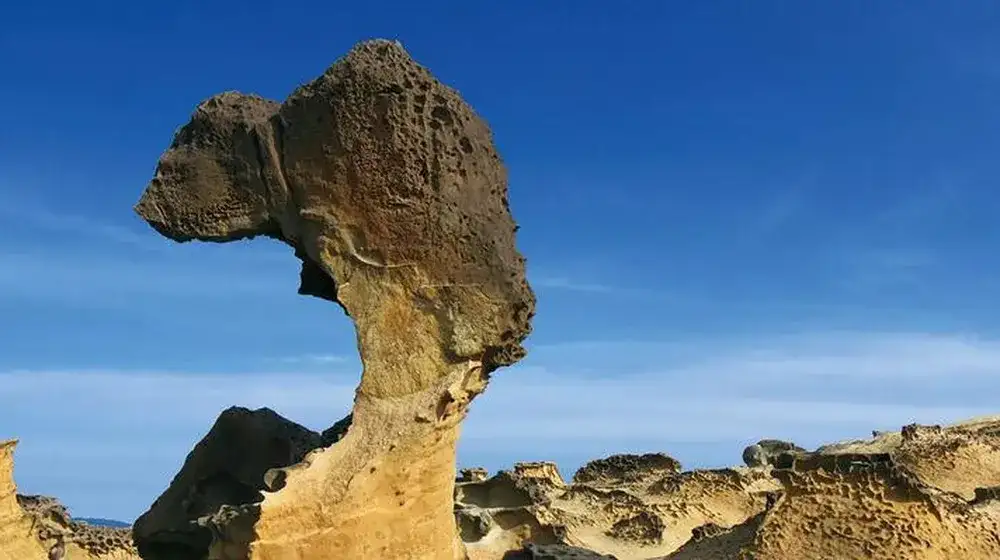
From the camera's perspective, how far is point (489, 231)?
252 inches

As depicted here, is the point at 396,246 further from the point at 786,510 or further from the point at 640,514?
the point at 640,514

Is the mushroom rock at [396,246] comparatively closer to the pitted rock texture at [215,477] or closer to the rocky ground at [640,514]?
the rocky ground at [640,514]

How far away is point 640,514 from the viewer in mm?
16016

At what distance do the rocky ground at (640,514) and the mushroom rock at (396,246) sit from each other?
2.28 feet

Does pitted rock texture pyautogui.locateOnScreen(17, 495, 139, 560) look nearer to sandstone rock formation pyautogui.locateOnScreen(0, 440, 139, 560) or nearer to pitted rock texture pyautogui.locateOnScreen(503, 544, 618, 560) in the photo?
sandstone rock formation pyautogui.locateOnScreen(0, 440, 139, 560)

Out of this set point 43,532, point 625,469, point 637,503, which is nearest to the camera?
point 43,532

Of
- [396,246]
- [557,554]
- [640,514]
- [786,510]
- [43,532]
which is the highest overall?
[396,246]

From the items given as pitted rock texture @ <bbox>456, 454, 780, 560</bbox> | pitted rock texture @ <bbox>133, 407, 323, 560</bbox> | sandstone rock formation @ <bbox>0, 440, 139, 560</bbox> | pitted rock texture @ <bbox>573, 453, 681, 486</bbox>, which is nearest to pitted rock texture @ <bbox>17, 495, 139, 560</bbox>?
sandstone rock formation @ <bbox>0, 440, 139, 560</bbox>

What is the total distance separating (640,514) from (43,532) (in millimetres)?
7916

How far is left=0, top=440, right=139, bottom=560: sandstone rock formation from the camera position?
12.1 metres

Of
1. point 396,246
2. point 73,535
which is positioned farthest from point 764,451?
point 396,246

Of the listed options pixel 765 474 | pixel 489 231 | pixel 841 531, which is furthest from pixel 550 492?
pixel 489 231

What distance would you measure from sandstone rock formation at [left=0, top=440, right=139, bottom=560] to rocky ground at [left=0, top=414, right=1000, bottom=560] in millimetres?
16

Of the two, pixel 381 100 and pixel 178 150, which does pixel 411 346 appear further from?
pixel 178 150
